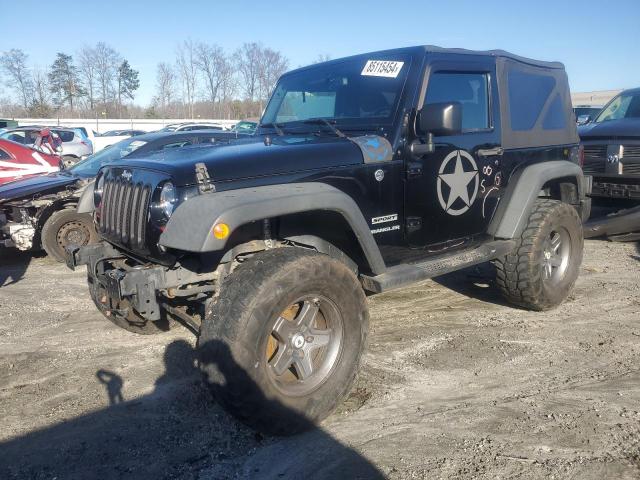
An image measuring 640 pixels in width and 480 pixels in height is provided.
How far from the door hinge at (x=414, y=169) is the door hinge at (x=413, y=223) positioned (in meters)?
0.31

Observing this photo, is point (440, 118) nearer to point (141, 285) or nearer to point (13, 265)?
point (141, 285)

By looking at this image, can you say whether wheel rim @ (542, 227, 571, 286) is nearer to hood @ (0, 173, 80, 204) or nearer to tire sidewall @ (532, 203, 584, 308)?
tire sidewall @ (532, 203, 584, 308)

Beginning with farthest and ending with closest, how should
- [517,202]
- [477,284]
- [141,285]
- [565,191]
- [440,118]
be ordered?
[477,284] < [565,191] < [517,202] < [440,118] < [141,285]

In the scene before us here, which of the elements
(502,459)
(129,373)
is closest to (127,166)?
(129,373)

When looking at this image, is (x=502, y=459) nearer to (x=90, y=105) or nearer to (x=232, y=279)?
(x=232, y=279)

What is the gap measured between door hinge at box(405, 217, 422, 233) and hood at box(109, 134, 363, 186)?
651mm

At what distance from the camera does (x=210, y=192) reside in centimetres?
307

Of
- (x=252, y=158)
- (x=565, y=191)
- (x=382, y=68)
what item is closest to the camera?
(x=252, y=158)

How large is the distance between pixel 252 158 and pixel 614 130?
6.00 meters

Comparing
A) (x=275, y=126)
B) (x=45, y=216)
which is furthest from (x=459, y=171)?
(x=45, y=216)

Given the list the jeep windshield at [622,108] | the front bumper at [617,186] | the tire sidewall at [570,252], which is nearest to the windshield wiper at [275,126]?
the tire sidewall at [570,252]

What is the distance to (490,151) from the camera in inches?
176

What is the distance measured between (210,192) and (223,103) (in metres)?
52.6

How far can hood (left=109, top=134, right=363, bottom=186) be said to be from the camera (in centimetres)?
316
